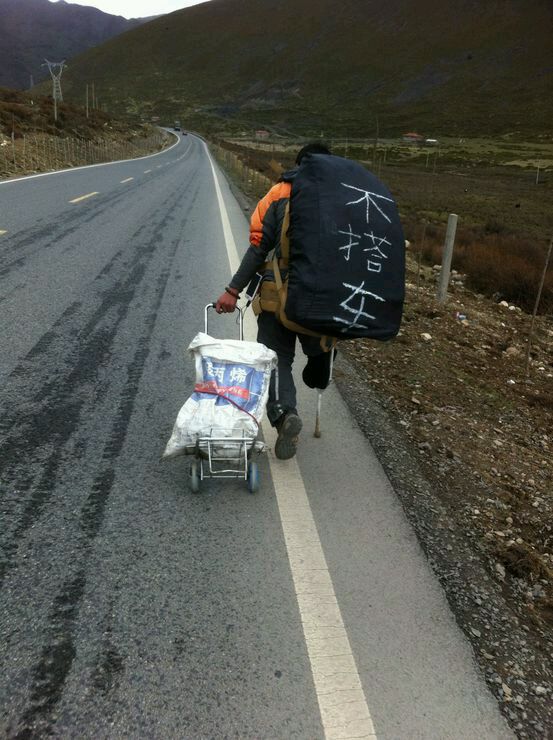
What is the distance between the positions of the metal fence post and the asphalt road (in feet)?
15.0

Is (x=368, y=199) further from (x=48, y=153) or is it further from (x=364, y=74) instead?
(x=364, y=74)

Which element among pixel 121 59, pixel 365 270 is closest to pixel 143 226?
pixel 365 270

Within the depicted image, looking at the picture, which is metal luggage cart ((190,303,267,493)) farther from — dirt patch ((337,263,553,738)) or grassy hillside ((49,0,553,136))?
grassy hillside ((49,0,553,136))

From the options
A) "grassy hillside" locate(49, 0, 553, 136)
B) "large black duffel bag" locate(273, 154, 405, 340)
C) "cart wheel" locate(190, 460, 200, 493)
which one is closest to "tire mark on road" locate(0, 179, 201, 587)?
"cart wheel" locate(190, 460, 200, 493)

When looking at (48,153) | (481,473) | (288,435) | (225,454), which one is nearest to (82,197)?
(288,435)

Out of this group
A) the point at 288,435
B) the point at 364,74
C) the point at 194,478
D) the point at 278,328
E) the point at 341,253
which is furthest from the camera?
the point at 364,74

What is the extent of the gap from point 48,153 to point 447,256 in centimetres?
2348

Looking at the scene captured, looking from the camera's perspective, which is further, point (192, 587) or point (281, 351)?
point (281, 351)

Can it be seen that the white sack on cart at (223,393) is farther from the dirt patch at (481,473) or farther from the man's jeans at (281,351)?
the dirt patch at (481,473)

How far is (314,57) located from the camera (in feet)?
576

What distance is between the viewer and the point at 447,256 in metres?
8.28

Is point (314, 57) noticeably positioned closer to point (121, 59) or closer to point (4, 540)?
point (121, 59)

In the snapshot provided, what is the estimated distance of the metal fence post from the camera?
810cm

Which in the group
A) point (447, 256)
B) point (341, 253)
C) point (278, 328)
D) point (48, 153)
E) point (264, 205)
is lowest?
point (447, 256)
